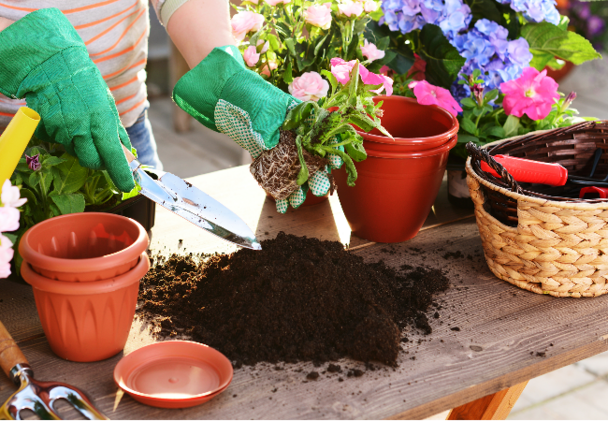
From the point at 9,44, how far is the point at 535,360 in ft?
2.84

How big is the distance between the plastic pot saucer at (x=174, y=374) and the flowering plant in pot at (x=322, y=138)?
1.07 ft

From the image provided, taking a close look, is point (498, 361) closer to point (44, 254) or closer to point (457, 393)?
point (457, 393)

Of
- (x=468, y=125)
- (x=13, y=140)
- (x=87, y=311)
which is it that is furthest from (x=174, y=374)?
(x=468, y=125)

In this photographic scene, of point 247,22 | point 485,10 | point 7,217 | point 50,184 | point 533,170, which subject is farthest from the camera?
point 485,10

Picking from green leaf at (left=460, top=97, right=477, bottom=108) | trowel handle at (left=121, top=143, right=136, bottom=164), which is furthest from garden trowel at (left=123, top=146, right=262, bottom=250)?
green leaf at (left=460, top=97, right=477, bottom=108)

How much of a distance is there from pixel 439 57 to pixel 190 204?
2.28ft

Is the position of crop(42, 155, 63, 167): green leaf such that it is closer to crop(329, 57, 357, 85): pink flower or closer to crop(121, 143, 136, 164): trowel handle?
crop(121, 143, 136, 164): trowel handle

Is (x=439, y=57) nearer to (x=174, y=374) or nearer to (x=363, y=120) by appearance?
(x=363, y=120)

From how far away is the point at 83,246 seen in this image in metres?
0.71

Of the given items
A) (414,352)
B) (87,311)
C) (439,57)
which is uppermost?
(439,57)

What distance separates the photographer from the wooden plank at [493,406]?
839mm

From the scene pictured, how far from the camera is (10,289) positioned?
85 cm

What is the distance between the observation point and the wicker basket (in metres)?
0.82

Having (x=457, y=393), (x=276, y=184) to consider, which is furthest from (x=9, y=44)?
(x=457, y=393)
